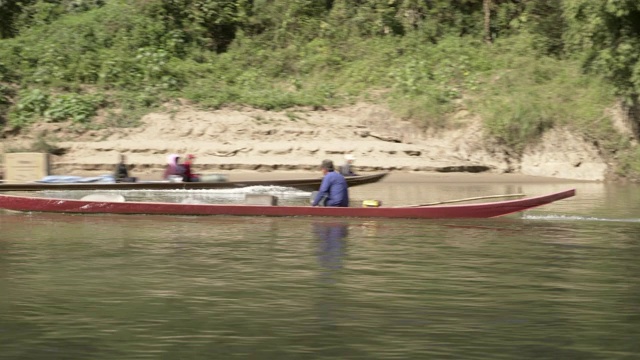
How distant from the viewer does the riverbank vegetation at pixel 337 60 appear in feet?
A: 99.2

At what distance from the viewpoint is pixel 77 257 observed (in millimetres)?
13633

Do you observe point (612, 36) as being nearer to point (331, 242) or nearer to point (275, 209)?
point (275, 209)

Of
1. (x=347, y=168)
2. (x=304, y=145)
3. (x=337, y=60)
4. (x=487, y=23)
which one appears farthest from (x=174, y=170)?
(x=487, y=23)

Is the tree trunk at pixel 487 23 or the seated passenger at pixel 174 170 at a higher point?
the tree trunk at pixel 487 23

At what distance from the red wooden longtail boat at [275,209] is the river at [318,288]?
172 mm

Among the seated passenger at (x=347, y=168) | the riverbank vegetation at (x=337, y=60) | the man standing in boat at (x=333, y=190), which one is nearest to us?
the man standing in boat at (x=333, y=190)

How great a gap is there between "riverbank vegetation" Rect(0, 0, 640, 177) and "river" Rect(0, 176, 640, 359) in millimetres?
11943

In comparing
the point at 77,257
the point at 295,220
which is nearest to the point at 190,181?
the point at 295,220

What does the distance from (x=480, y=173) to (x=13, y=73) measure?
14.1 meters

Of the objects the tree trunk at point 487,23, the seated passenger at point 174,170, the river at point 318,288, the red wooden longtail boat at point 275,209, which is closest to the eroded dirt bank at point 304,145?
the tree trunk at point 487,23

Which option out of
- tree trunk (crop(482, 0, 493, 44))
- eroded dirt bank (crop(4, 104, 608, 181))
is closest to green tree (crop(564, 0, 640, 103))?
eroded dirt bank (crop(4, 104, 608, 181))

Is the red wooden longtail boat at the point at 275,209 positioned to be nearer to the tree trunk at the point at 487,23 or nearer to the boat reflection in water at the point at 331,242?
the boat reflection in water at the point at 331,242

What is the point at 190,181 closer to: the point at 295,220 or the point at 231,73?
the point at 295,220

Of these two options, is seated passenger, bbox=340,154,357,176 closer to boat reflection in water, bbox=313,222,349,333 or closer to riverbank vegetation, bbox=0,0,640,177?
riverbank vegetation, bbox=0,0,640,177
